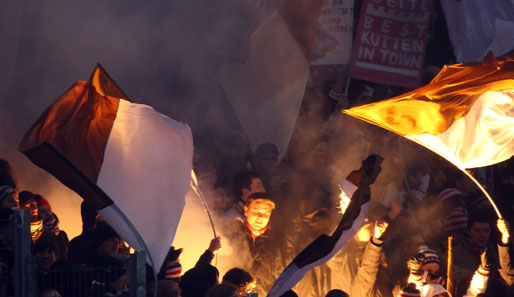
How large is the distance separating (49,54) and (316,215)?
2696mm

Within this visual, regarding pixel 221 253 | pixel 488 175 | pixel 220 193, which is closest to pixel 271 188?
pixel 220 193

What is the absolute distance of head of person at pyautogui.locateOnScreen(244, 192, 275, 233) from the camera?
6207 mm

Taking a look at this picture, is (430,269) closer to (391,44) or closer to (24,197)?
(391,44)

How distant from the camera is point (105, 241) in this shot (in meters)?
5.06

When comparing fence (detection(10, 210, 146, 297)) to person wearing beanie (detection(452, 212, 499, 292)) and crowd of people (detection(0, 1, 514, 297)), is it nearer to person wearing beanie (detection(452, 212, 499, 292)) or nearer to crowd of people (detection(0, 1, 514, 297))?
crowd of people (detection(0, 1, 514, 297))

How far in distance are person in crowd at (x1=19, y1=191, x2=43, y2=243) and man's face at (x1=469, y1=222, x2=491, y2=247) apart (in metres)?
2.97

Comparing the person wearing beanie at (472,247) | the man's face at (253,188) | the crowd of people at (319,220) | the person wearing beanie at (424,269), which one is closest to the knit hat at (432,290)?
the crowd of people at (319,220)

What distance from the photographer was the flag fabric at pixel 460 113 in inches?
225

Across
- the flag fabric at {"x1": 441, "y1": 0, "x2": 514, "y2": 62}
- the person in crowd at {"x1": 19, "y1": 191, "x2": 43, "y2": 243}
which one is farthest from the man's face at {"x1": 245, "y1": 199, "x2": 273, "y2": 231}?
the flag fabric at {"x1": 441, "y1": 0, "x2": 514, "y2": 62}

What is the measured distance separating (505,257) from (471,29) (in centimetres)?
280

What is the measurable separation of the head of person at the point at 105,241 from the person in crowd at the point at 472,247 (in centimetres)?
247

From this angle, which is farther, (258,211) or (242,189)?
(242,189)

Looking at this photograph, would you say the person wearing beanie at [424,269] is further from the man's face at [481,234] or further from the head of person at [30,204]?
the head of person at [30,204]

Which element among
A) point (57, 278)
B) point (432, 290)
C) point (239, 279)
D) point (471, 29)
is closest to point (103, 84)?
point (239, 279)
